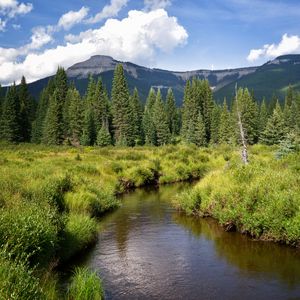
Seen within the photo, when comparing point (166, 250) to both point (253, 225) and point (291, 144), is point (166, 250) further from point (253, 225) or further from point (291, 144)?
point (291, 144)

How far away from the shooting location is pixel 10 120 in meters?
87.2

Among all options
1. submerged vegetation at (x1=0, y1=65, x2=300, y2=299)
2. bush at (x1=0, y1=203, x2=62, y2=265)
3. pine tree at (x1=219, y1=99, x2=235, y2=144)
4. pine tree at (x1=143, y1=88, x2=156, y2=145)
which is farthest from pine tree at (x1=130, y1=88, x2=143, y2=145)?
bush at (x1=0, y1=203, x2=62, y2=265)

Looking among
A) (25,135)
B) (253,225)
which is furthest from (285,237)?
(25,135)

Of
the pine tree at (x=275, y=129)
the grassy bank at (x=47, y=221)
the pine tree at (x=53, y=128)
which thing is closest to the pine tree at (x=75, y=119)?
the pine tree at (x=53, y=128)

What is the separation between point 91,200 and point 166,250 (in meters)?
7.33

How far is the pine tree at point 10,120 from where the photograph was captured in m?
86.8

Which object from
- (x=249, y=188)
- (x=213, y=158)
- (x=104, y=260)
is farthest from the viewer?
(x=213, y=158)

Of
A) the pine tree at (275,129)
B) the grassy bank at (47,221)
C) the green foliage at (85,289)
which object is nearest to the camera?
the grassy bank at (47,221)

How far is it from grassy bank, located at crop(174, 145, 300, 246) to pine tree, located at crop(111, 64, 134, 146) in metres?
66.0

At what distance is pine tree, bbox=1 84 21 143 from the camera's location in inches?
3415

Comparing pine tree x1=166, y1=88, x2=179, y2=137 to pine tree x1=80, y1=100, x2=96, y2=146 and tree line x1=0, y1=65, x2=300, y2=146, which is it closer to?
tree line x1=0, y1=65, x2=300, y2=146

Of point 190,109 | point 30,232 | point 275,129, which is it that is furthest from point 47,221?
point 190,109

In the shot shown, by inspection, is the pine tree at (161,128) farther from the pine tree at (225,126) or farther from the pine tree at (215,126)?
the pine tree at (225,126)

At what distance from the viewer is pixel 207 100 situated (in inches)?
4242
